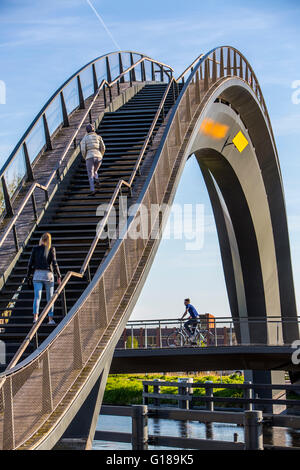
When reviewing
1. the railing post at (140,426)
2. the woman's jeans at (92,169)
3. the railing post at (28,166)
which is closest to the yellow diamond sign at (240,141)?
the railing post at (28,166)

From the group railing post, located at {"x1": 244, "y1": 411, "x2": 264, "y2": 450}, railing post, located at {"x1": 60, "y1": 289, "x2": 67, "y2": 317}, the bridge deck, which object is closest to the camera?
railing post, located at {"x1": 60, "y1": 289, "x2": 67, "y2": 317}

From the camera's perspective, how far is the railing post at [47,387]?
11181 mm

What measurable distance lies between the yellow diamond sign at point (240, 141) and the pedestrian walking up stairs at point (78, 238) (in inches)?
368

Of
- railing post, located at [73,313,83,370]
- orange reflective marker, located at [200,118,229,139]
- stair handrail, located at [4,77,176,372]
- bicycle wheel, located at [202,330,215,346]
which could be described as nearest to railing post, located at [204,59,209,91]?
orange reflective marker, located at [200,118,229,139]

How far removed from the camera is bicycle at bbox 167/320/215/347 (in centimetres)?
2647

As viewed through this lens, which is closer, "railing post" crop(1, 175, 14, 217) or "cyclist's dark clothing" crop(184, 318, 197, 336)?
"railing post" crop(1, 175, 14, 217)

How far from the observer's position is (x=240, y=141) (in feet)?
127

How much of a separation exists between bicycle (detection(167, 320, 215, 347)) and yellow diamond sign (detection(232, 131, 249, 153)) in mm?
13289

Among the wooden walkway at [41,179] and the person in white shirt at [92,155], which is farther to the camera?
the person in white shirt at [92,155]

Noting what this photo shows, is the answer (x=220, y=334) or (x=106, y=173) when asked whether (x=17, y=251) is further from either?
(x=220, y=334)

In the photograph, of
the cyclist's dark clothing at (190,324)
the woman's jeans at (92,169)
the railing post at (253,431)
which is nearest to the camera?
the railing post at (253,431)

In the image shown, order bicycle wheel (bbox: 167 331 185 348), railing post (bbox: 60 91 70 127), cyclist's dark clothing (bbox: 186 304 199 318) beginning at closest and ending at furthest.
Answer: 1. railing post (bbox: 60 91 70 127)
2. bicycle wheel (bbox: 167 331 185 348)
3. cyclist's dark clothing (bbox: 186 304 199 318)

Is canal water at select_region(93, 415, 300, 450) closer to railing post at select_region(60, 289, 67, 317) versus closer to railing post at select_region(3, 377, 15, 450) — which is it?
railing post at select_region(60, 289, 67, 317)

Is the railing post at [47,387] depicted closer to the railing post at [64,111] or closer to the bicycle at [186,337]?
the railing post at [64,111]
